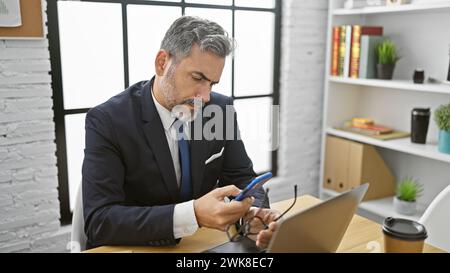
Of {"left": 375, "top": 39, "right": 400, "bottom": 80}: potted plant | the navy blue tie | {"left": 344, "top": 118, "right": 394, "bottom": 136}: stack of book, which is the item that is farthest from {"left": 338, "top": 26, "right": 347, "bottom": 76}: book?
the navy blue tie

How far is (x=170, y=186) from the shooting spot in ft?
4.59

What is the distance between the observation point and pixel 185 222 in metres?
1.15

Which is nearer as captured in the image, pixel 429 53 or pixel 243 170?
pixel 243 170

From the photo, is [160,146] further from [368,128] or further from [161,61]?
[368,128]

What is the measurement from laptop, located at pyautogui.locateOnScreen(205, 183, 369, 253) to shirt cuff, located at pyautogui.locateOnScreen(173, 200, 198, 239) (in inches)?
11.5

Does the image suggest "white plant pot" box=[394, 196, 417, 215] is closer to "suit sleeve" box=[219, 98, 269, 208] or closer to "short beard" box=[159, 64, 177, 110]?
"suit sleeve" box=[219, 98, 269, 208]

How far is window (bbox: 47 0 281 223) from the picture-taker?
2100mm

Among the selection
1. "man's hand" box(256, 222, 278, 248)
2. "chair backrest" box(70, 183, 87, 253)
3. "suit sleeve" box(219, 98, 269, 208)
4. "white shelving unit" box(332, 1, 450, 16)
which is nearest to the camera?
"man's hand" box(256, 222, 278, 248)

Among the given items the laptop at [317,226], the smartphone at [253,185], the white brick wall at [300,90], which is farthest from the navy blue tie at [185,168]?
the white brick wall at [300,90]

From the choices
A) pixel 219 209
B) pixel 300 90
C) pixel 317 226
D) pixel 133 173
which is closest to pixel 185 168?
pixel 133 173

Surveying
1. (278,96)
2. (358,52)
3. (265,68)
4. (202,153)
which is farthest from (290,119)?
(202,153)

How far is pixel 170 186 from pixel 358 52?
174cm

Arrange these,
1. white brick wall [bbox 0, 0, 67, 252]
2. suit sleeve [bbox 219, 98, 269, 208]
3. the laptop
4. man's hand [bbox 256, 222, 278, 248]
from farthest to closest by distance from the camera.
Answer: white brick wall [bbox 0, 0, 67, 252] → suit sleeve [bbox 219, 98, 269, 208] → man's hand [bbox 256, 222, 278, 248] → the laptop
